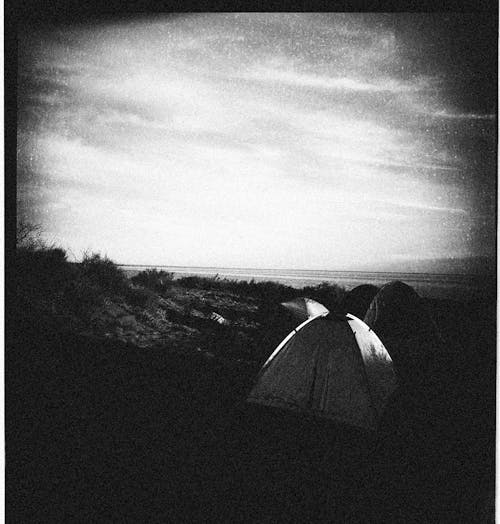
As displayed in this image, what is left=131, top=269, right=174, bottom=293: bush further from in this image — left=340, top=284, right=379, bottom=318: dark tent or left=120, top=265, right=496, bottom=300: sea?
left=340, top=284, right=379, bottom=318: dark tent

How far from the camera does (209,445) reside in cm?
281

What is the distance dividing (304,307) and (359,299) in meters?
0.39

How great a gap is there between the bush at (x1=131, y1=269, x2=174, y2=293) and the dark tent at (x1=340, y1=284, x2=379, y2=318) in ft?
3.97

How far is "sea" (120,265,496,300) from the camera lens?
114 inches

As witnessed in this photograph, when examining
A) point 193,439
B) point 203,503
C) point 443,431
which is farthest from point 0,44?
point 443,431

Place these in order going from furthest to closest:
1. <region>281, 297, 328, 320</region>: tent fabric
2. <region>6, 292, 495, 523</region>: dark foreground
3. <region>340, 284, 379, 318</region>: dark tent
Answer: <region>340, 284, 379, 318</region>: dark tent
<region>281, 297, 328, 320</region>: tent fabric
<region>6, 292, 495, 523</region>: dark foreground

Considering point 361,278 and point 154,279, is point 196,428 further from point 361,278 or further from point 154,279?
point 361,278

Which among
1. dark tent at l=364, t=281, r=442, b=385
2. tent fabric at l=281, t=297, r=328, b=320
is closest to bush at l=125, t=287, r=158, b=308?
tent fabric at l=281, t=297, r=328, b=320

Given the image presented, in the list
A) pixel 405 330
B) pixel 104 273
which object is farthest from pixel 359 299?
pixel 104 273

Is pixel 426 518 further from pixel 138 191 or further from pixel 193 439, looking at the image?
pixel 138 191

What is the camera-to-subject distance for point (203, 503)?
248cm

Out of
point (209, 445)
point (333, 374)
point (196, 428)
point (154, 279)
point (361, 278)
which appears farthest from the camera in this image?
point (154, 279)

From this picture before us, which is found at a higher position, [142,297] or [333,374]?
[142,297]

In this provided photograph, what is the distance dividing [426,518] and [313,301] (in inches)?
53.1
